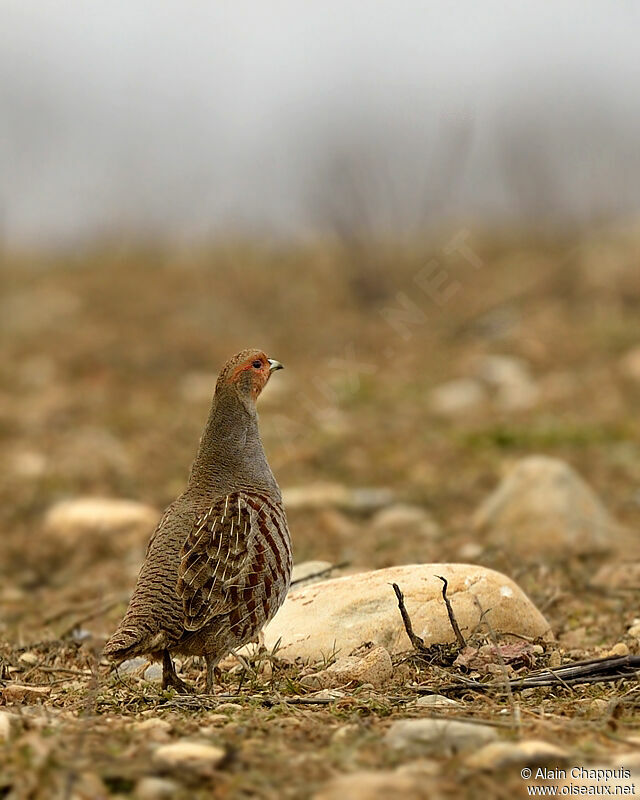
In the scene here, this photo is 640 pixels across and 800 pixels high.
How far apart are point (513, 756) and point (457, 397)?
992 cm

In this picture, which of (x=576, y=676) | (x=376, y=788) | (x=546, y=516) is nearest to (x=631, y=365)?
(x=546, y=516)

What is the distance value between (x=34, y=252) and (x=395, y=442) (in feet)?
45.5

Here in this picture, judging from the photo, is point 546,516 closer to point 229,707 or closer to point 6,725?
point 229,707

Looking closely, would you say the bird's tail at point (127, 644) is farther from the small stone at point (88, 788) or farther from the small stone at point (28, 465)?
the small stone at point (28, 465)

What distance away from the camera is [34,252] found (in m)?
23.4

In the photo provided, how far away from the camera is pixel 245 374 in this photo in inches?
205

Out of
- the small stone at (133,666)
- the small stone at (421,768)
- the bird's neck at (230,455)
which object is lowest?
the small stone at (421,768)

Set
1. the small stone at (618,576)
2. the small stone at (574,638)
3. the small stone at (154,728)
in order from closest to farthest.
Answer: the small stone at (154,728)
the small stone at (574,638)
the small stone at (618,576)

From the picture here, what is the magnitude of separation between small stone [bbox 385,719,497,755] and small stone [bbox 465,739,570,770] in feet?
0.33

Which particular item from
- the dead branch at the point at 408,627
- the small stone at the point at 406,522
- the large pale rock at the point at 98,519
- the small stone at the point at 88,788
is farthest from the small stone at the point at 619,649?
the large pale rock at the point at 98,519

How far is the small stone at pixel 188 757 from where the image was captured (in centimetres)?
316

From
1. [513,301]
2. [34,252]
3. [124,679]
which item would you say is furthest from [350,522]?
[34,252]

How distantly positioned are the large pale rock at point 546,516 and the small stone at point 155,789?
493cm

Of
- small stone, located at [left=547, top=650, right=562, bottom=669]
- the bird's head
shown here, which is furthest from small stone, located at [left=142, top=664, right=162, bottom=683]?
small stone, located at [left=547, top=650, right=562, bottom=669]
